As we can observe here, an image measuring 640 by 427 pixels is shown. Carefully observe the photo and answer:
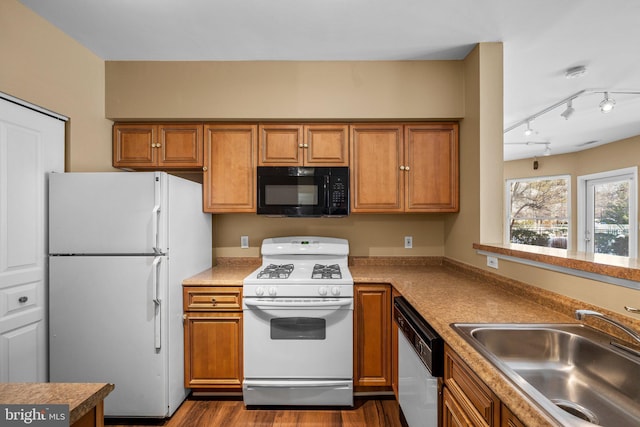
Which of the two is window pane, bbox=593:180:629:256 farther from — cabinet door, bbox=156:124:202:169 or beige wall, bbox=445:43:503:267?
cabinet door, bbox=156:124:202:169

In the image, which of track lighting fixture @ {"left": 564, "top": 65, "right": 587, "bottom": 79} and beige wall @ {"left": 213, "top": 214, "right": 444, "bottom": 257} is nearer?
track lighting fixture @ {"left": 564, "top": 65, "right": 587, "bottom": 79}

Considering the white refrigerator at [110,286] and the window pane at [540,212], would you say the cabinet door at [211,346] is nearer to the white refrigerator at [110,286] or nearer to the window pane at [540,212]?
the white refrigerator at [110,286]

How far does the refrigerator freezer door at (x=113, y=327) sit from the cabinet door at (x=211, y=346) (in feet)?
0.77

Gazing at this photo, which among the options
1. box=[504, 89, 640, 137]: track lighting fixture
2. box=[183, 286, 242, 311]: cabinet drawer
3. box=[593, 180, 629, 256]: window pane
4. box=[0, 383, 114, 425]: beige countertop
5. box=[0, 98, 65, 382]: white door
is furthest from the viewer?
box=[593, 180, 629, 256]: window pane

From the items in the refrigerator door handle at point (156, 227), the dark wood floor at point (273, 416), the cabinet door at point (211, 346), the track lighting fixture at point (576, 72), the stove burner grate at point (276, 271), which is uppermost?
the track lighting fixture at point (576, 72)

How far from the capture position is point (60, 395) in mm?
744

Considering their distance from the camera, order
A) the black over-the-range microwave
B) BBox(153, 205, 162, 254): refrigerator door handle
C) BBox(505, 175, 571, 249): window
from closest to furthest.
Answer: BBox(153, 205, 162, 254): refrigerator door handle
the black over-the-range microwave
BBox(505, 175, 571, 249): window

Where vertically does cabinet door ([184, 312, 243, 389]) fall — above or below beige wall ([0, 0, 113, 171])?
below

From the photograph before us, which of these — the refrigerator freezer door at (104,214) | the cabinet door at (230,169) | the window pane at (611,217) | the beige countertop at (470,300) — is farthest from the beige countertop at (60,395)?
the window pane at (611,217)

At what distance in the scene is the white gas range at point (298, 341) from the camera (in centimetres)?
212

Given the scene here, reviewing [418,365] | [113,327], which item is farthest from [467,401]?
[113,327]

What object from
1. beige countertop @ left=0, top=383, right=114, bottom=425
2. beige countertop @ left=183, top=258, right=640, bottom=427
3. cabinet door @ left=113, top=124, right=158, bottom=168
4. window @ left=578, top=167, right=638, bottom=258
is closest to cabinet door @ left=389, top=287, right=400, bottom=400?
beige countertop @ left=183, top=258, right=640, bottom=427

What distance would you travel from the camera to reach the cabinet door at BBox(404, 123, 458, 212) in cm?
250

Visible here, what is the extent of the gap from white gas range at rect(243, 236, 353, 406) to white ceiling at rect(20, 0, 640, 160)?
170 cm
